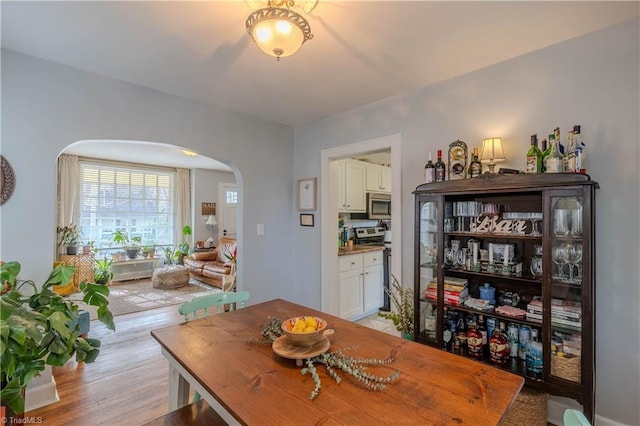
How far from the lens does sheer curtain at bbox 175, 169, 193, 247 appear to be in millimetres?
6977

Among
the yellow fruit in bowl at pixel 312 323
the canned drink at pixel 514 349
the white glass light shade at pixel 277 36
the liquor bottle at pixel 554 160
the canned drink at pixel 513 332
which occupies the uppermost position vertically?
the white glass light shade at pixel 277 36

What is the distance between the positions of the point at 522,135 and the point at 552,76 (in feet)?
1.30

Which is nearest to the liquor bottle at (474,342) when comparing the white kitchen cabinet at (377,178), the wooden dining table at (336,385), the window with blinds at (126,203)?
the wooden dining table at (336,385)

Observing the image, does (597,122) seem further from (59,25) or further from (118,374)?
(118,374)

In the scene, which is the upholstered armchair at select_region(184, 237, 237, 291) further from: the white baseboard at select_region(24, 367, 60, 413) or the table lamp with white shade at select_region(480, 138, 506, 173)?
the table lamp with white shade at select_region(480, 138, 506, 173)

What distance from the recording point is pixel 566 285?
1749 millimetres

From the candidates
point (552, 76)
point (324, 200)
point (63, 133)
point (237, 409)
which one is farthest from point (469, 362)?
point (63, 133)

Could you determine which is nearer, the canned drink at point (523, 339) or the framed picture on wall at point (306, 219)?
the canned drink at point (523, 339)

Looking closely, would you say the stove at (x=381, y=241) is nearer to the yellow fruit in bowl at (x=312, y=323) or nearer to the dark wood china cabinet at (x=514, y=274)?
the dark wood china cabinet at (x=514, y=274)

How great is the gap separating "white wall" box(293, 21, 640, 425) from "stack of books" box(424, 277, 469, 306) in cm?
74

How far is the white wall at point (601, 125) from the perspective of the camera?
5.65 feet

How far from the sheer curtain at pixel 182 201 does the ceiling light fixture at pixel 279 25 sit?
6.24m

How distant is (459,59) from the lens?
6.99ft

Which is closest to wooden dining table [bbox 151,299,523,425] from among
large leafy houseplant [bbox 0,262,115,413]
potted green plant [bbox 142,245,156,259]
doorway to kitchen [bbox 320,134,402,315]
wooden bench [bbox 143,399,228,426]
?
wooden bench [bbox 143,399,228,426]
